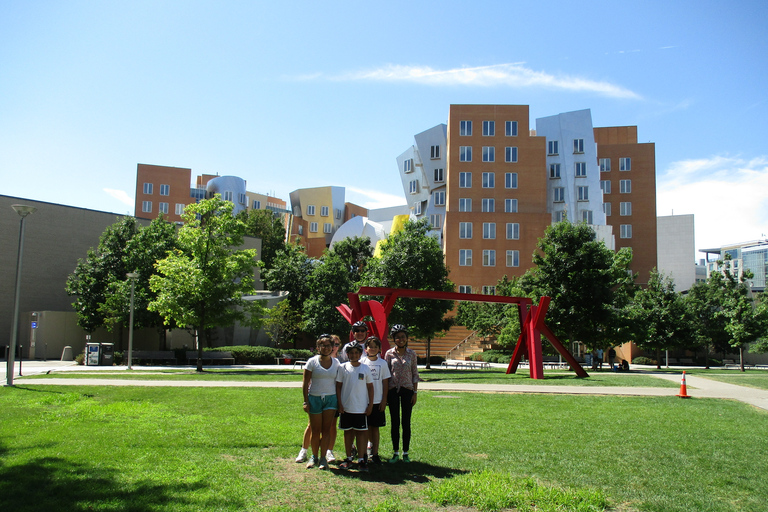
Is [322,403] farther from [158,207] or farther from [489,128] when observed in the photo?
[158,207]

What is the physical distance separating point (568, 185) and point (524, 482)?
66.3m

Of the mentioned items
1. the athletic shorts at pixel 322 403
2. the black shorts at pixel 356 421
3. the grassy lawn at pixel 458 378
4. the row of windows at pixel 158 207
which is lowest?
the grassy lawn at pixel 458 378

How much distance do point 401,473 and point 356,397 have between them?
1022 mm

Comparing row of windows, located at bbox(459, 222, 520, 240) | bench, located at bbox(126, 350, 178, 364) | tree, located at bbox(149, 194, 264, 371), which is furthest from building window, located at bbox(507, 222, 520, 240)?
tree, located at bbox(149, 194, 264, 371)

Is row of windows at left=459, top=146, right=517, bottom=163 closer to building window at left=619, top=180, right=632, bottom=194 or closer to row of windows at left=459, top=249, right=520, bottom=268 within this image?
row of windows at left=459, top=249, right=520, bottom=268

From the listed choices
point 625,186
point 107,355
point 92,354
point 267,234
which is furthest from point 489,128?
point 92,354

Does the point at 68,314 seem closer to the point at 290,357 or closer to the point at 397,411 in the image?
the point at 290,357

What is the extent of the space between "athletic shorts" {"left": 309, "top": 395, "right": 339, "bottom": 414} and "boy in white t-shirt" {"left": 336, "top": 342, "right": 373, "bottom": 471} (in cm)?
10

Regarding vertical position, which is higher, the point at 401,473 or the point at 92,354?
the point at 401,473

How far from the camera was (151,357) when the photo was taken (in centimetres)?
3625

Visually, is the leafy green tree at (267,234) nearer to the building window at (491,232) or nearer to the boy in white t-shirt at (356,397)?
the building window at (491,232)

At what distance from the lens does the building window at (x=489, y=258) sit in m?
61.6

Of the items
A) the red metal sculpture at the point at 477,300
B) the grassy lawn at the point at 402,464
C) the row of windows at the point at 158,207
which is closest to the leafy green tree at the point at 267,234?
the row of windows at the point at 158,207

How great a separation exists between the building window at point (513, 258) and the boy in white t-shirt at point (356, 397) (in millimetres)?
55723
